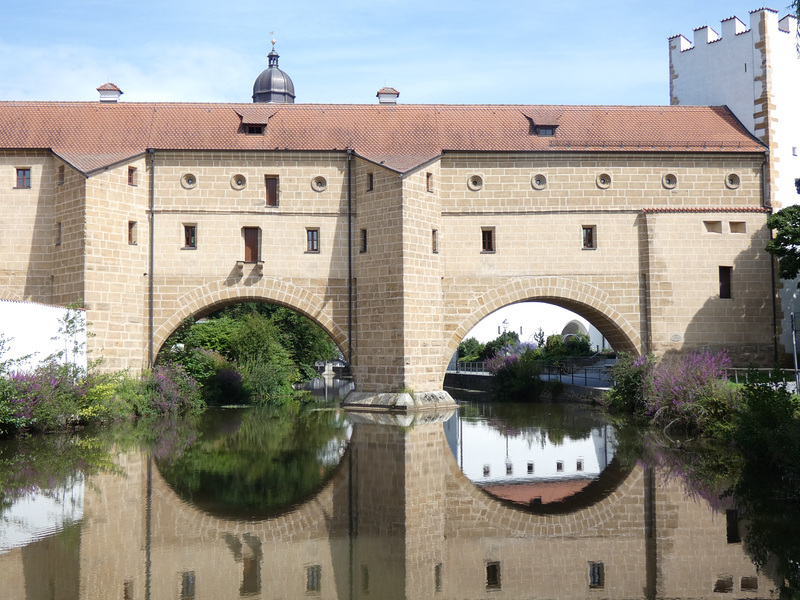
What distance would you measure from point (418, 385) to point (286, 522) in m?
14.1

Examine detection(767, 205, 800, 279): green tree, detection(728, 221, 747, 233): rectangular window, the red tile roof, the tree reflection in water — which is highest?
the red tile roof

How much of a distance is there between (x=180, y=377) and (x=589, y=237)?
12357mm

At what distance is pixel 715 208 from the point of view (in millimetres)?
24672

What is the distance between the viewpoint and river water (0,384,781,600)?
7.15 meters

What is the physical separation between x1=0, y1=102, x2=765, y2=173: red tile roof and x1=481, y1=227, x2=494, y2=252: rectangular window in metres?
2.34

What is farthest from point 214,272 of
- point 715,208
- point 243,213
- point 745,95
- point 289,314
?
point 745,95

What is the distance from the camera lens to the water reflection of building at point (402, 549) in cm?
704

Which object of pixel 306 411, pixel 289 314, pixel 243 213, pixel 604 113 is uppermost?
pixel 604 113

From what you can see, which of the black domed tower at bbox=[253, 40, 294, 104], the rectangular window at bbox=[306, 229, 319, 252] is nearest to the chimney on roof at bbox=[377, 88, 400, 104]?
the rectangular window at bbox=[306, 229, 319, 252]

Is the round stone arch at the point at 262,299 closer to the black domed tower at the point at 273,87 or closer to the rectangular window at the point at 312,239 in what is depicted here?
the rectangular window at the point at 312,239

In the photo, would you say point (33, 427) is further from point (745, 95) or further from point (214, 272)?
point (745, 95)

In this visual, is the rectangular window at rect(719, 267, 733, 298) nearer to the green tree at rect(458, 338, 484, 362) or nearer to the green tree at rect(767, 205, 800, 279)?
the green tree at rect(767, 205, 800, 279)

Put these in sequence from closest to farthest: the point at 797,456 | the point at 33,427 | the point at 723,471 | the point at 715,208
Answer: the point at 797,456
the point at 723,471
the point at 33,427
the point at 715,208

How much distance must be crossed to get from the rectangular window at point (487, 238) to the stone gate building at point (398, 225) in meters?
0.09
